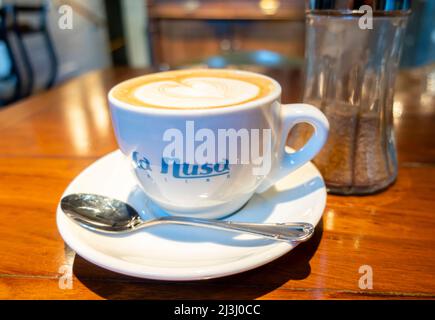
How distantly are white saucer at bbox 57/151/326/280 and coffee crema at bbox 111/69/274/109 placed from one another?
0.40 ft

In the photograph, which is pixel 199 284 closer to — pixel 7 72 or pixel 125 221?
pixel 125 221

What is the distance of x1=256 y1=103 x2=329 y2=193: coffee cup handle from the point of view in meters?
0.40

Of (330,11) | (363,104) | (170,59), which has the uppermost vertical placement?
(330,11)

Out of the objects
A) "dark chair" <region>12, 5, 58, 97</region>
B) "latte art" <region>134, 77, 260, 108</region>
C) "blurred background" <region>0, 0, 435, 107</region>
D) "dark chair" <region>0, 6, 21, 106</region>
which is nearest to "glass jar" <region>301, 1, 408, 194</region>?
"latte art" <region>134, 77, 260, 108</region>

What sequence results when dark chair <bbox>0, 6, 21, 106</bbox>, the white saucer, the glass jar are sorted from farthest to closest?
1. dark chair <bbox>0, 6, 21, 106</bbox>
2. the glass jar
3. the white saucer

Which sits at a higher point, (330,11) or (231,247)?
(330,11)

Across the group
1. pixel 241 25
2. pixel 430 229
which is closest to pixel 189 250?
pixel 430 229

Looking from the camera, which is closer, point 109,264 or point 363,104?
point 109,264

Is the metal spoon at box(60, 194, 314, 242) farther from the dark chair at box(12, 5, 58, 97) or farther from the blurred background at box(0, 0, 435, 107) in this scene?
the dark chair at box(12, 5, 58, 97)

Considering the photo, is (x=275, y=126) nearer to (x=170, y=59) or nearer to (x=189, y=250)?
(x=189, y=250)

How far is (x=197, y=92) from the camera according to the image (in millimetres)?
394

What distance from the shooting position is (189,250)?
1.13ft

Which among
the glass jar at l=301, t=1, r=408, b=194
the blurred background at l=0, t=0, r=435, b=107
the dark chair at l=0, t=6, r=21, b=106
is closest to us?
the glass jar at l=301, t=1, r=408, b=194
